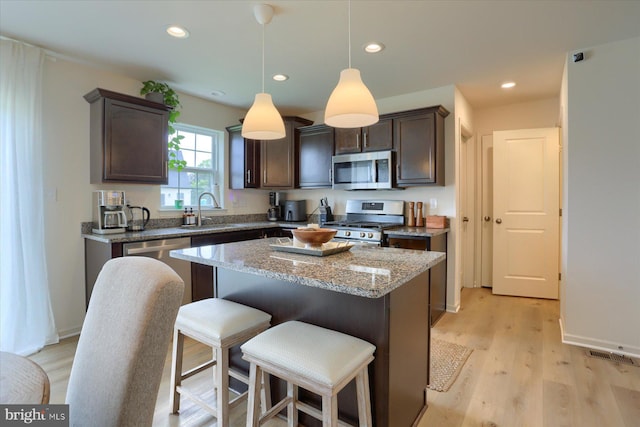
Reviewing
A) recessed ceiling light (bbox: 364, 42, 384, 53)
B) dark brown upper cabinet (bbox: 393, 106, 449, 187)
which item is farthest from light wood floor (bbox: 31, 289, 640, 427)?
recessed ceiling light (bbox: 364, 42, 384, 53)

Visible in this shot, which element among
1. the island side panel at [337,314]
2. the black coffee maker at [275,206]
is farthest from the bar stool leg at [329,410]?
the black coffee maker at [275,206]

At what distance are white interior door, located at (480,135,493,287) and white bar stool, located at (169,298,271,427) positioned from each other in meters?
3.81

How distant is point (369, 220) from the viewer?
4094 mm

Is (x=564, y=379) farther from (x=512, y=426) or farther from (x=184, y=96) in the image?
(x=184, y=96)

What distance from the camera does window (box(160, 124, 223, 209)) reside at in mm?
3791

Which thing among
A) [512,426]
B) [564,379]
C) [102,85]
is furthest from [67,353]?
[564,379]

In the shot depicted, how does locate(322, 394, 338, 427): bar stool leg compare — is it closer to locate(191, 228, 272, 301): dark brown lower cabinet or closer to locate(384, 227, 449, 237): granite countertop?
locate(384, 227, 449, 237): granite countertop

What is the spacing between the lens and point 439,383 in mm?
2137

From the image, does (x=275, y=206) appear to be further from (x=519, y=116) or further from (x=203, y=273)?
(x=519, y=116)

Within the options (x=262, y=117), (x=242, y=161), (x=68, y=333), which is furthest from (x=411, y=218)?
(x=68, y=333)

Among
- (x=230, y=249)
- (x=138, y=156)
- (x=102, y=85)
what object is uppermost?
(x=102, y=85)

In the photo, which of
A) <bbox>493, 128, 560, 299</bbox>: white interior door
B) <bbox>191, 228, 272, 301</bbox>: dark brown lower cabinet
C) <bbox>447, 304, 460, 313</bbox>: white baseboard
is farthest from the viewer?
<bbox>493, 128, 560, 299</bbox>: white interior door

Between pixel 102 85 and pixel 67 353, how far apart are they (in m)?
2.44

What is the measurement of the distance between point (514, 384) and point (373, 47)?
8.93 ft
